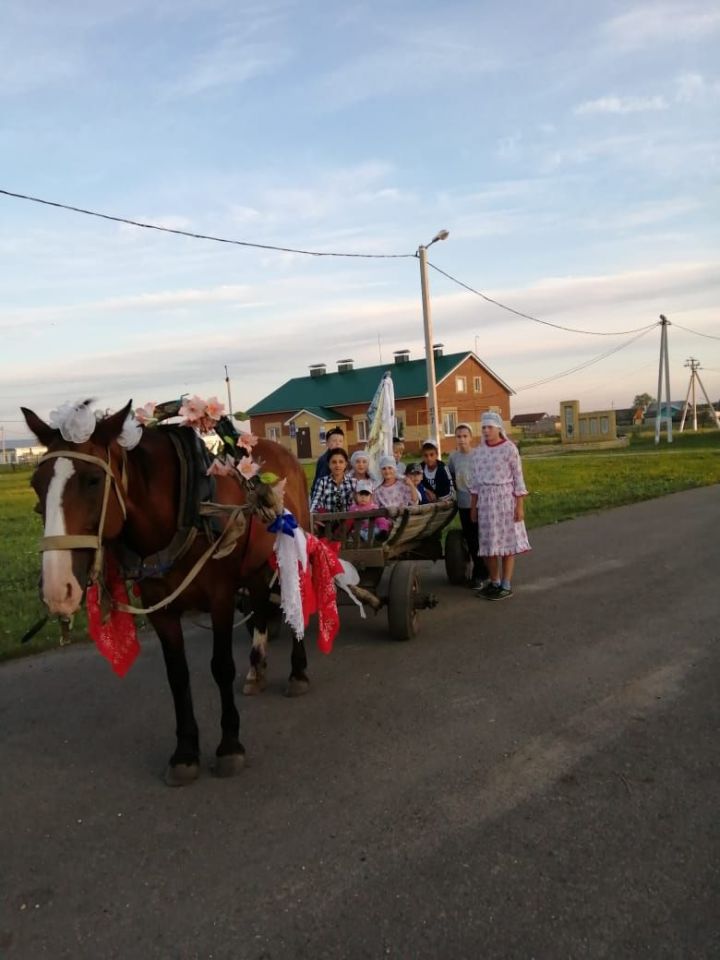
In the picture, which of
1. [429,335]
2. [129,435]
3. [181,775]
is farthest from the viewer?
[429,335]

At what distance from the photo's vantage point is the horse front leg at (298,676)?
5246 millimetres

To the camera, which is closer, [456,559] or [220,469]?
[220,469]

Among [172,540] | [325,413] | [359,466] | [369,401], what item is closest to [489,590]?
[359,466]

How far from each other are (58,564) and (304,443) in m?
43.9

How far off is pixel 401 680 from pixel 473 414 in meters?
41.7

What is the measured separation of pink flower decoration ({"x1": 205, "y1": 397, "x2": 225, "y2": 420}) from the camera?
4.36m

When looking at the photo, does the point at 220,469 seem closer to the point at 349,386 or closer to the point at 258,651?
the point at 258,651

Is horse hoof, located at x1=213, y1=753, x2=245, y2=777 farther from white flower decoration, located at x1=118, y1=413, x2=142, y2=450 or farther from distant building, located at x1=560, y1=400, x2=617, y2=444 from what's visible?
distant building, located at x1=560, y1=400, x2=617, y2=444

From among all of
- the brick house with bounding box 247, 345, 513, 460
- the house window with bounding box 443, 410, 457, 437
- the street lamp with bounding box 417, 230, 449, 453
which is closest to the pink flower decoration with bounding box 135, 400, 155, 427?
the street lamp with bounding box 417, 230, 449, 453

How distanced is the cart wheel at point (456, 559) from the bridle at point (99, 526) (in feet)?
17.7

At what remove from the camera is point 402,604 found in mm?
6273

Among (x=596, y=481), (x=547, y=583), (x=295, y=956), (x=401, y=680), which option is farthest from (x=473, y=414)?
(x=295, y=956)

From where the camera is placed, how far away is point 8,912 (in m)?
2.99

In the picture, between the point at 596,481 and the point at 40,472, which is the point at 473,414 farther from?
the point at 40,472
